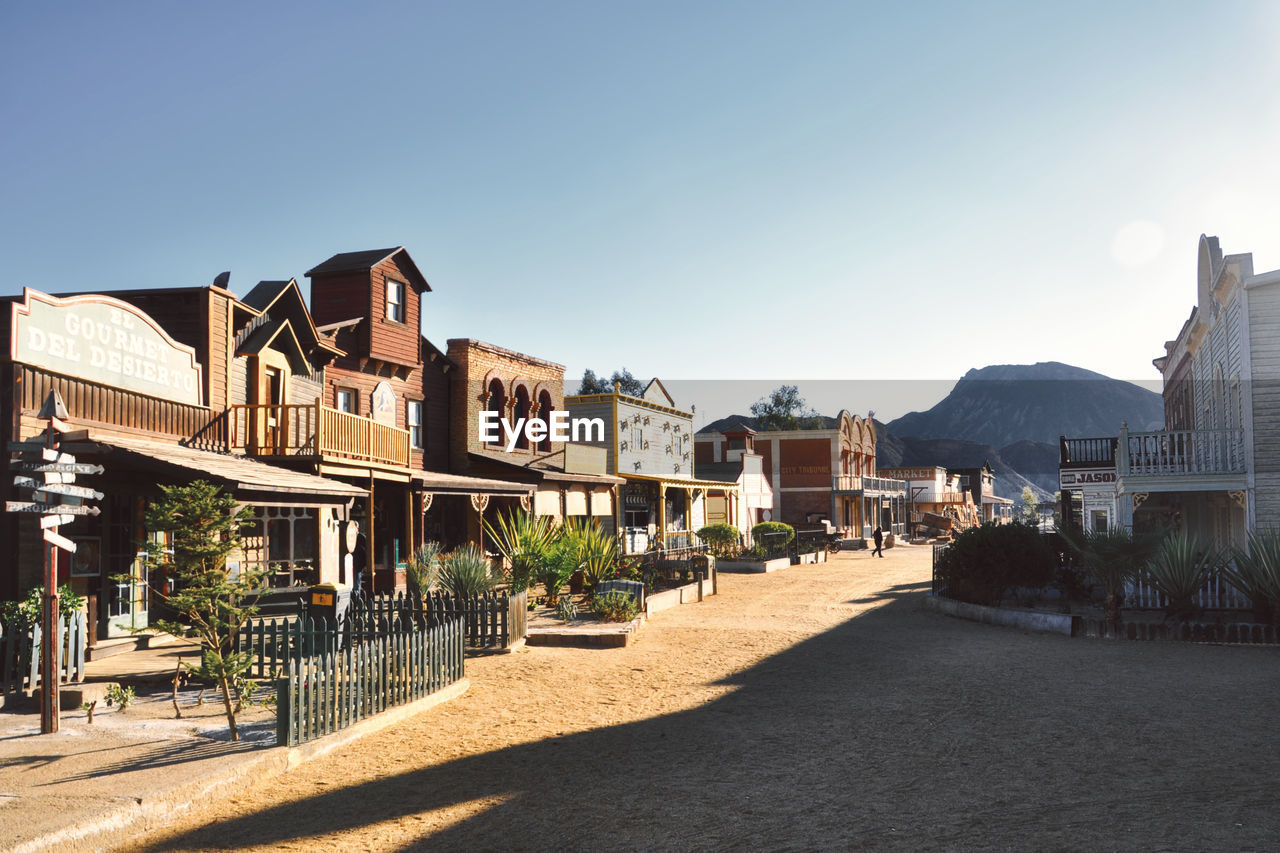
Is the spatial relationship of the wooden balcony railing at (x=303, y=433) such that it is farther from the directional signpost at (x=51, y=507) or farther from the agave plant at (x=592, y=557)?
the directional signpost at (x=51, y=507)

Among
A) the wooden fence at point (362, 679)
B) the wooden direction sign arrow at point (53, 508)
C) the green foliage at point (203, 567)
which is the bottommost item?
the wooden fence at point (362, 679)

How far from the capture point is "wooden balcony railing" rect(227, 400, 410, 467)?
17203 millimetres

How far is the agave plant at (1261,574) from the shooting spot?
14531 millimetres

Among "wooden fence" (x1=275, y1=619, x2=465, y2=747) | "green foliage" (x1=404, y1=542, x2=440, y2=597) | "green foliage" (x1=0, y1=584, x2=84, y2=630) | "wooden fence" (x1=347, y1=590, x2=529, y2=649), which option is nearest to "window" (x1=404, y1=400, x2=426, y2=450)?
"green foliage" (x1=404, y1=542, x2=440, y2=597)

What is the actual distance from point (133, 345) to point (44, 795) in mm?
9770

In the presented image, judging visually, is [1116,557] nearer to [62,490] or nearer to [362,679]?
[362,679]

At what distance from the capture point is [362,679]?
29.0 ft

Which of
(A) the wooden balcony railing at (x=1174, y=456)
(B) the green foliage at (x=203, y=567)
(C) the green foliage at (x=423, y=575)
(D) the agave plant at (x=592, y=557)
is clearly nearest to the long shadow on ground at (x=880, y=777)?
(B) the green foliage at (x=203, y=567)

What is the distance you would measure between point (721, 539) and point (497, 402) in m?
10.5

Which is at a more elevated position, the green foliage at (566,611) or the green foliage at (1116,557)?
the green foliage at (1116,557)

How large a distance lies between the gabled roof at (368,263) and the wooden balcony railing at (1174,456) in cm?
1738

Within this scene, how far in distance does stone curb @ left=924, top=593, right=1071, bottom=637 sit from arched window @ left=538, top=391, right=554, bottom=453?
14086mm

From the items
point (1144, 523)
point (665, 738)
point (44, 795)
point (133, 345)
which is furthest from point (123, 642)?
point (1144, 523)

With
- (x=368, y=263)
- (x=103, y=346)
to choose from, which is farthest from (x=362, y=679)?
(x=368, y=263)
